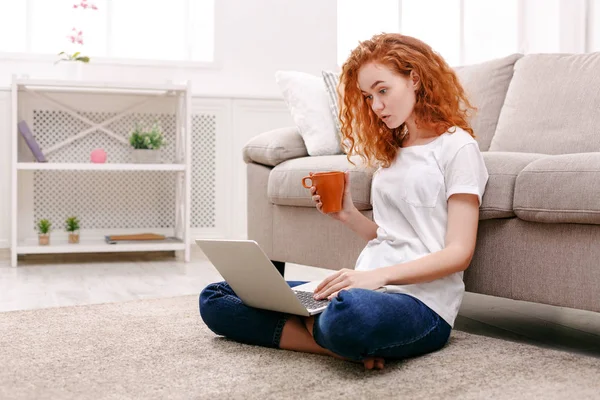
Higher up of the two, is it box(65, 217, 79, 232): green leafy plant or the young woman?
the young woman

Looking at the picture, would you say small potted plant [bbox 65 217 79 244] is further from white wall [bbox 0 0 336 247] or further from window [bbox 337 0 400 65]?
window [bbox 337 0 400 65]

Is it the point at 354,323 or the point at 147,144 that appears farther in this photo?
the point at 147,144

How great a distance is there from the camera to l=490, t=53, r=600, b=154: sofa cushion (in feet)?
7.38

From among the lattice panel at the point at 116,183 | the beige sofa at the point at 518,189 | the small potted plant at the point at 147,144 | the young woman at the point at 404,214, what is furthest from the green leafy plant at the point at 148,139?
the young woman at the point at 404,214

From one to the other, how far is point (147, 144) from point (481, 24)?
76.2 inches

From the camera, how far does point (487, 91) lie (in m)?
2.59

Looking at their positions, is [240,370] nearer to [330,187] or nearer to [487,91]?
[330,187]

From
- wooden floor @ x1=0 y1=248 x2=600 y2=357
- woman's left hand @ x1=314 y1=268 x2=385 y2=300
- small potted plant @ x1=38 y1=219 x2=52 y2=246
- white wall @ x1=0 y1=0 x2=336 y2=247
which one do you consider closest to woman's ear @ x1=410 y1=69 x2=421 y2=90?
woman's left hand @ x1=314 y1=268 x2=385 y2=300

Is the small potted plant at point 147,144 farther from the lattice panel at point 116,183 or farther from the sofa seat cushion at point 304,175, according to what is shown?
the sofa seat cushion at point 304,175

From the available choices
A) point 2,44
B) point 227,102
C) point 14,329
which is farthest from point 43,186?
point 14,329

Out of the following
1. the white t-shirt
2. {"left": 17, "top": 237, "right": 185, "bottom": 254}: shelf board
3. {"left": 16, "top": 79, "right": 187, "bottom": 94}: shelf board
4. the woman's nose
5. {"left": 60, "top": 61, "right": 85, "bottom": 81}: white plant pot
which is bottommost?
{"left": 17, "top": 237, "right": 185, "bottom": 254}: shelf board

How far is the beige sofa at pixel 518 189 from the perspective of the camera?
1656 millimetres

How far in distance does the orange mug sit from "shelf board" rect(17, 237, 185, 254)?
2042 mm

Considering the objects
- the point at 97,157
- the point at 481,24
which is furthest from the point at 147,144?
the point at 481,24
